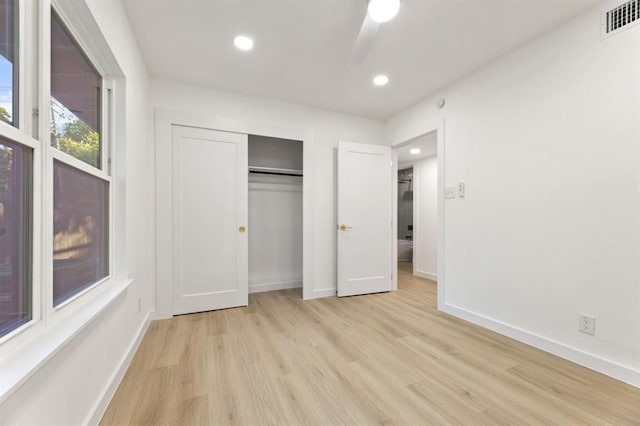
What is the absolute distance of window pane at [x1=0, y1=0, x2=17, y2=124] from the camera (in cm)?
85

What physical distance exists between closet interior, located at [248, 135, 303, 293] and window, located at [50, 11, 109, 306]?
215cm

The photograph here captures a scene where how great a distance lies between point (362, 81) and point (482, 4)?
1.25 meters

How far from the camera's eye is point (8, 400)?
0.75 m

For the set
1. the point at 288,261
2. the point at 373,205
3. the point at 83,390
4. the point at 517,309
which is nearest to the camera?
the point at 83,390

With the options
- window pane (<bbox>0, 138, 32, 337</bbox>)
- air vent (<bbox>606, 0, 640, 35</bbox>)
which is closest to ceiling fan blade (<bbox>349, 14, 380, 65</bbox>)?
air vent (<bbox>606, 0, 640, 35</bbox>)

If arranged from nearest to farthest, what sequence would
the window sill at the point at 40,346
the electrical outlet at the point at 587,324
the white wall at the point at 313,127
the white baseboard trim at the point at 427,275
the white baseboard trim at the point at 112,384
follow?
1. the window sill at the point at 40,346
2. the white baseboard trim at the point at 112,384
3. the electrical outlet at the point at 587,324
4. the white wall at the point at 313,127
5. the white baseboard trim at the point at 427,275

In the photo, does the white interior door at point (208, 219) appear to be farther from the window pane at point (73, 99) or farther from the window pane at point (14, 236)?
the window pane at point (14, 236)

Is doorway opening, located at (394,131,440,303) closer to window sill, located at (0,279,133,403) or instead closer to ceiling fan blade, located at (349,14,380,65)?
ceiling fan blade, located at (349,14,380,65)

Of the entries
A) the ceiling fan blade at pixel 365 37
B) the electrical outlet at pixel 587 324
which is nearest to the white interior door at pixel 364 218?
the ceiling fan blade at pixel 365 37

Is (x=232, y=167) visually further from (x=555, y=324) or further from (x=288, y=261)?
(x=555, y=324)

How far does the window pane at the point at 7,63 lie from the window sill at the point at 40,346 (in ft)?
2.48

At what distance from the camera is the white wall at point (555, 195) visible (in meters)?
1.73

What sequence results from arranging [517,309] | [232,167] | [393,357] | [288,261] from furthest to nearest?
[288,261] → [232,167] → [517,309] → [393,357]

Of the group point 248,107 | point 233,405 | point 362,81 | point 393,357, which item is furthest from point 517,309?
point 248,107
